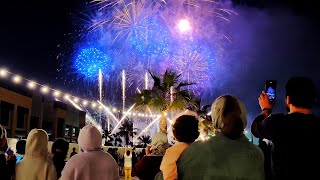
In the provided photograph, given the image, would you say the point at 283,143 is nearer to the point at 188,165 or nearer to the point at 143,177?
the point at 188,165

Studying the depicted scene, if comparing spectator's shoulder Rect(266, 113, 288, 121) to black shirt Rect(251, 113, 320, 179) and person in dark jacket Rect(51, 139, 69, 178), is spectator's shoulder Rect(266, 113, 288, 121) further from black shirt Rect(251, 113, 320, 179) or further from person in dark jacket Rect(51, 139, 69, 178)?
person in dark jacket Rect(51, 139, 69, 178)

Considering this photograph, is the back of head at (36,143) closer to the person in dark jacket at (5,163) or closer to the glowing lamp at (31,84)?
the person in dark jacket at (5,163)

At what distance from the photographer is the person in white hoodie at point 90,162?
5035 millimetres

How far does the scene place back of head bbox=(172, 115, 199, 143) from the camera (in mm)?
3916

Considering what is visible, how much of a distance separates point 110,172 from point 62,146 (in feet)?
7.02

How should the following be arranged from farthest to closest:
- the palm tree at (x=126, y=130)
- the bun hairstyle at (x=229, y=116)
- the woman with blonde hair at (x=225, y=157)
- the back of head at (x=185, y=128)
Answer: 1. the palm tree at (x=126, y=130)
2. the back of head at (x=185, y=128)
3. the bun hairstyle at (x=229, y=116)
4. the woman with blonde hair at (x=225, y=157)

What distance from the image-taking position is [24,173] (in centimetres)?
554

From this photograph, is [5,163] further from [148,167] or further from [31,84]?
[31,84]

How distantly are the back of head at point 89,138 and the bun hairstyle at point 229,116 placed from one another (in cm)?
200

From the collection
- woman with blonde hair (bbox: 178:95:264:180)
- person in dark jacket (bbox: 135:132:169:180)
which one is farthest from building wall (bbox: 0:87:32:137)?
→ woman with blonde hair (bbox: 178:95:264:180)

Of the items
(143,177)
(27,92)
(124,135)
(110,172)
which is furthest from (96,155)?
(124,135)

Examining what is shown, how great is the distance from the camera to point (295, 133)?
388cm

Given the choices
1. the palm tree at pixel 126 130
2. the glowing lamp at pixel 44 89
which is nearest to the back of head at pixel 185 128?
the glowing lamp at pixel 44 89

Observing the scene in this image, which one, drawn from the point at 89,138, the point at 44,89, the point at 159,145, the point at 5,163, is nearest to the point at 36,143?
the point at 5,163
